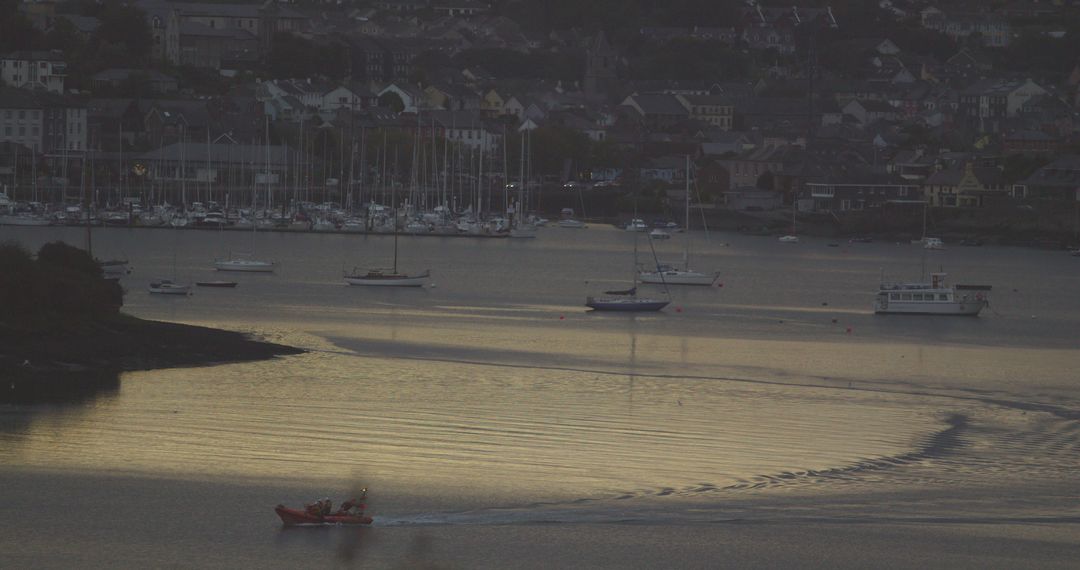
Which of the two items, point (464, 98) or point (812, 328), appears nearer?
point (812, 328)

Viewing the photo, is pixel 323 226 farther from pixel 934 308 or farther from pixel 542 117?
pixel 542 117

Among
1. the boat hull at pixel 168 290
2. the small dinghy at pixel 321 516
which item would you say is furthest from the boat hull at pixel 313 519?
the boat hull at pixel 168 290

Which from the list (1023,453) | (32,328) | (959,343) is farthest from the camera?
(959,343)

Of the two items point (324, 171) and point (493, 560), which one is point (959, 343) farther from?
point (324, 171)

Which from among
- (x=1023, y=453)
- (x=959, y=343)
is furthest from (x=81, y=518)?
(x=959, y=343)

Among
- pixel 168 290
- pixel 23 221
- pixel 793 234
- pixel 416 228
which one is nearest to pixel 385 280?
pixel 168 290

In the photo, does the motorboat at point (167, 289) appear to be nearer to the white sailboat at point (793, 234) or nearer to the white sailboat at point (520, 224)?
the white sailboat at point (520, 224)
